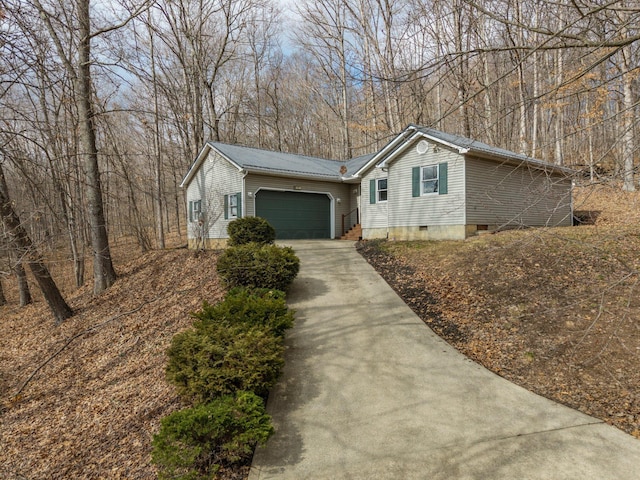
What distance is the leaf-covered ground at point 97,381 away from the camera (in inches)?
163

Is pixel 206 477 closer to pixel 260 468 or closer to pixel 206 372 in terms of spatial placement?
pixel 260 468

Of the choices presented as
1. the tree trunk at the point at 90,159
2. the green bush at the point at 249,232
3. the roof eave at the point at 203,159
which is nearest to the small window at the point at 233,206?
the roof eave at the point at 203,159

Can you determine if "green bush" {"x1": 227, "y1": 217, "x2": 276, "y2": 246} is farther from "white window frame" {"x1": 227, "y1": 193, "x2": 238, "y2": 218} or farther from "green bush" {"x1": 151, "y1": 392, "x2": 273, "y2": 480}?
"green bush" {"x1": 151, "y1": 392, "x2": 273, "y2": 480}

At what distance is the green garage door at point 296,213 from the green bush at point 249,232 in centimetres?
301

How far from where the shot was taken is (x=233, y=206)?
1409cm

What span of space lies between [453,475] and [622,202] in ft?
54.2

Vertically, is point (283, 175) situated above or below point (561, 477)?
above

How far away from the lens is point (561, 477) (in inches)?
120

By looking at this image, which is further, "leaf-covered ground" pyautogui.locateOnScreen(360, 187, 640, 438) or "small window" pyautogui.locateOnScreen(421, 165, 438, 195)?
"small window" pyautogui.locateOnScreen(421, 165, 438, 195)

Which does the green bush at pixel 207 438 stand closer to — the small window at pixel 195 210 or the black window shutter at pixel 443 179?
the black window shutter at pixel 443 179

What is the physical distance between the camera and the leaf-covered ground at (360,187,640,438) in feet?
14.4

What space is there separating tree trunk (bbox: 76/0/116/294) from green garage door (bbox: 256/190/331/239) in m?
5.30

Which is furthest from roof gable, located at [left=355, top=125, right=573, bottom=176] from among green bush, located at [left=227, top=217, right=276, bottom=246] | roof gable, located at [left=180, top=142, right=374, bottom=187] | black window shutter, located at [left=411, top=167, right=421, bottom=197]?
green bush, located at [left=227, top=217, right=276, bottom=246]

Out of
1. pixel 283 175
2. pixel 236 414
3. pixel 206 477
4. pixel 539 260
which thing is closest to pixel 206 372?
pixel 236 414
